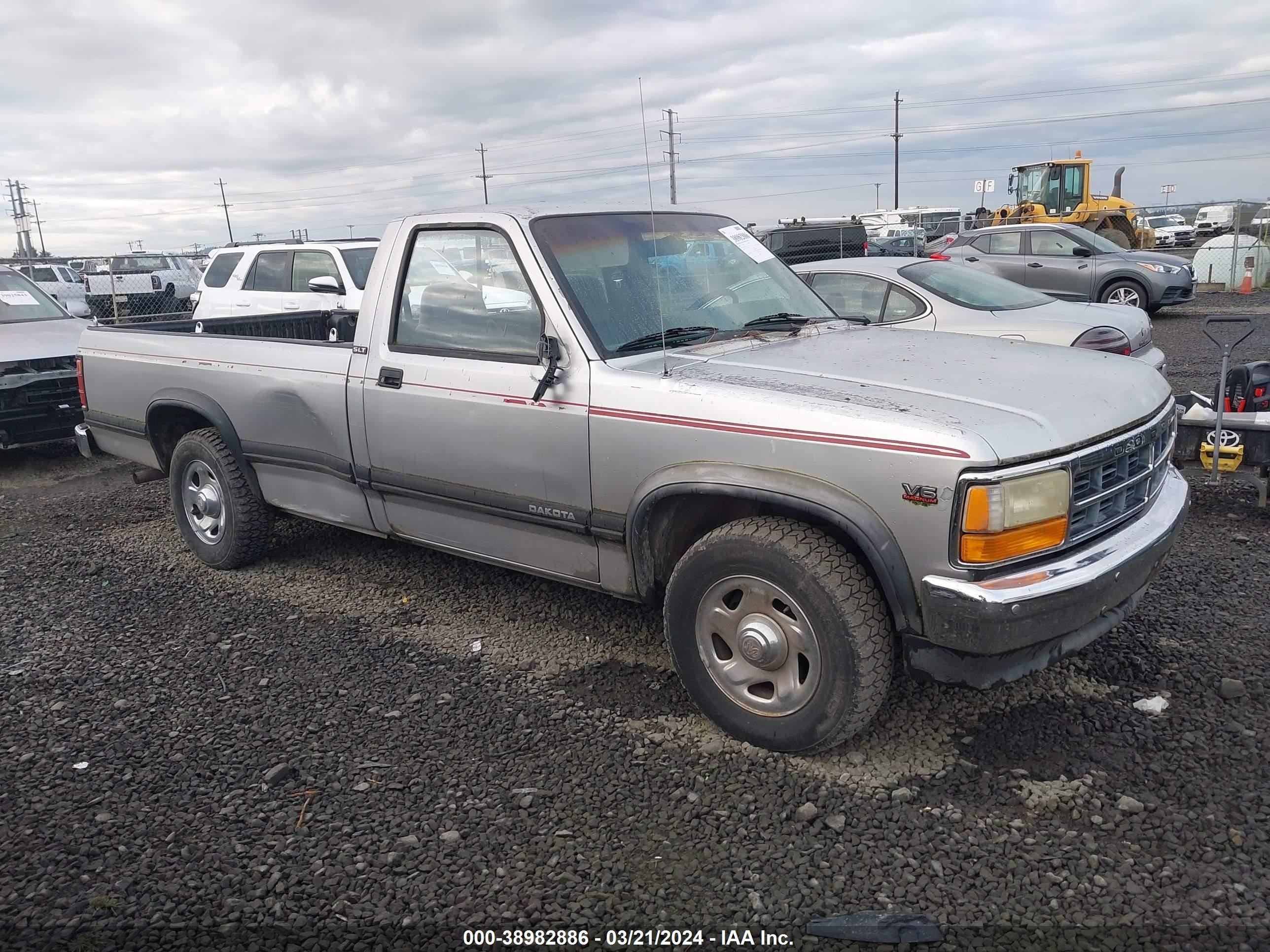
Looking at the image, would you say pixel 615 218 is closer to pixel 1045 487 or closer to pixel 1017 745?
pixel 1045 487

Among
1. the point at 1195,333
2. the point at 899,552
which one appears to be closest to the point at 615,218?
the point at 899,552

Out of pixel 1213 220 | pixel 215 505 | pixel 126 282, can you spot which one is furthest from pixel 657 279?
pixel 1213 220

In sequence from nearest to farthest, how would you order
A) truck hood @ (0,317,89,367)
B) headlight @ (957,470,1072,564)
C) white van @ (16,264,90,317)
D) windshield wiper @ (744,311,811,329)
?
headlight @ (957,470,1072,564)
windshield wiper @ (744,311,811,329)
truck hood @ (0,317,89,367)
white van @ (16,264,90,317)

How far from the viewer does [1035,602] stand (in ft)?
9.13

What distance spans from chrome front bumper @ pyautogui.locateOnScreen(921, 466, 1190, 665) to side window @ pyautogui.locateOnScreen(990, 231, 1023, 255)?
46.9 ft

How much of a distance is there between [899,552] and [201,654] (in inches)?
126

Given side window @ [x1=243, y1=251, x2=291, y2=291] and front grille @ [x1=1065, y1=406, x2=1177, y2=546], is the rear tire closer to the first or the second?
side window @ [x1=243, y1=251, x2=291, y2=291]

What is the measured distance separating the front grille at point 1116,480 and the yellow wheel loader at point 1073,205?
22817 mm

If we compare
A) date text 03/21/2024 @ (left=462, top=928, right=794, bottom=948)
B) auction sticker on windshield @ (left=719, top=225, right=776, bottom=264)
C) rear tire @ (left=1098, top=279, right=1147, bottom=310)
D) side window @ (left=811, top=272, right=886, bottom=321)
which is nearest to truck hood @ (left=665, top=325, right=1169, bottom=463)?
auction sticker on windshield @ (left=719, top=225, right=776, bottom=264)

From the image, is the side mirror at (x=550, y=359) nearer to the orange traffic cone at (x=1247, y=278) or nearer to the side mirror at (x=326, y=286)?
the side mirror at (x=326, y=286)

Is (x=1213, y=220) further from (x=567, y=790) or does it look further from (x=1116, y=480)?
(x=567, y=790)

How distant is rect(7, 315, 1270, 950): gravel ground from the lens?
8.50ft

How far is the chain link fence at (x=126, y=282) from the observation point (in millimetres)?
19688

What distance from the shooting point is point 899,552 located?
112 inches
